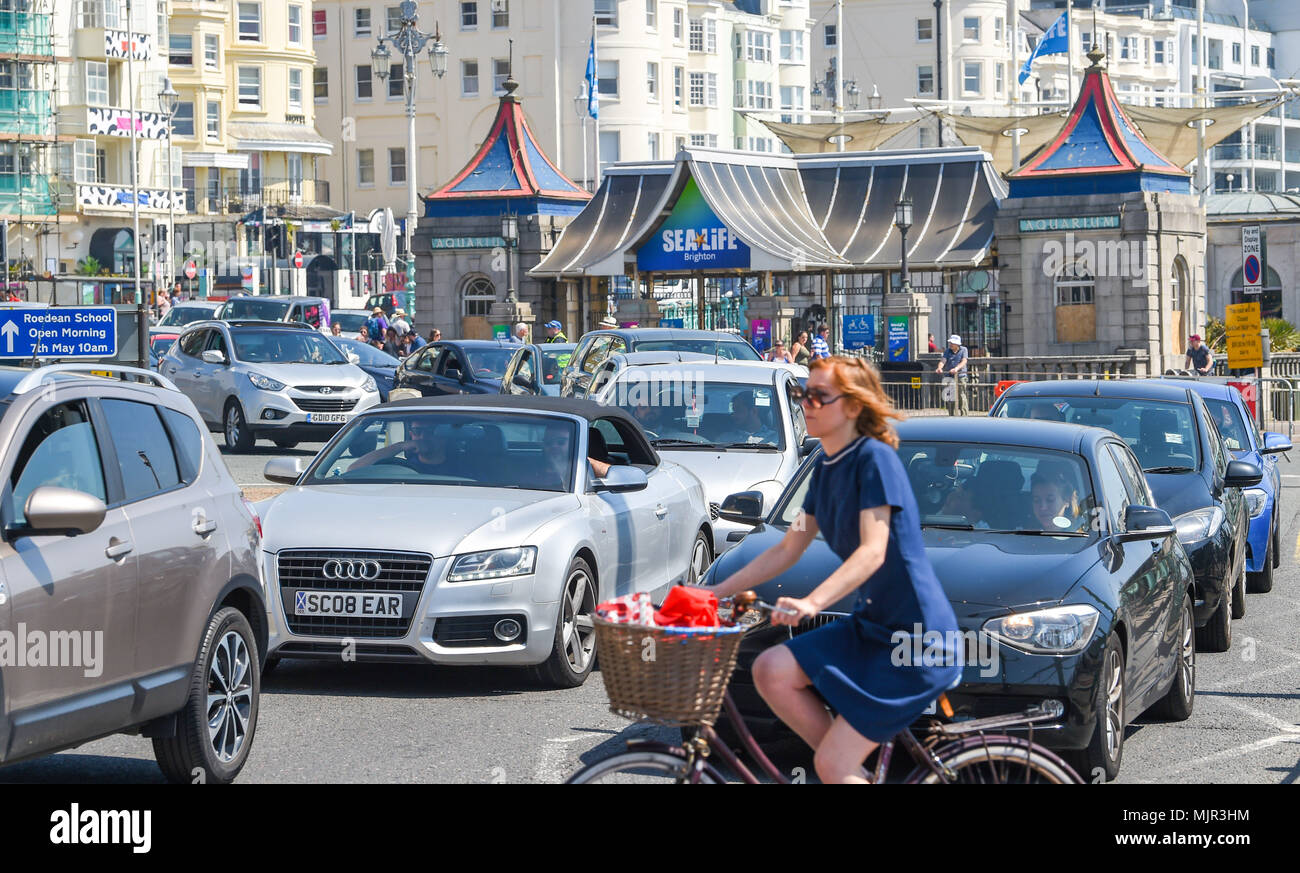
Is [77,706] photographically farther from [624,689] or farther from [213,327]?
[213,327]

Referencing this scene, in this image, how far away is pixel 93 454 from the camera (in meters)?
6.95

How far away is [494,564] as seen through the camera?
9586 millimetres

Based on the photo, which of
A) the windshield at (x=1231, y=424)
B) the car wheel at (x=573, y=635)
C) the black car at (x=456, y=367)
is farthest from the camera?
the black car at (x=456, y=367)

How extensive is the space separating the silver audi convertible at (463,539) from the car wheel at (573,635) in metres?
0.01

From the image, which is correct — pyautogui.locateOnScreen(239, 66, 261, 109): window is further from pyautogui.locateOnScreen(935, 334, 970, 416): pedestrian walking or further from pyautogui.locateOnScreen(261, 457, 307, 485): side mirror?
pyautogui.locateOnScreen(261, 457, 307, 485): side mirror

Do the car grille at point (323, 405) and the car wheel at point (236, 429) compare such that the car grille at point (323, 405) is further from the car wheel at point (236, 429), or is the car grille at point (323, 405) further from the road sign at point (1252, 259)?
the road sign at point (1252, 259)

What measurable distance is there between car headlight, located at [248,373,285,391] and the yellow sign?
1294 cm

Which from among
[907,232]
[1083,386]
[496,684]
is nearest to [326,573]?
[496,684]

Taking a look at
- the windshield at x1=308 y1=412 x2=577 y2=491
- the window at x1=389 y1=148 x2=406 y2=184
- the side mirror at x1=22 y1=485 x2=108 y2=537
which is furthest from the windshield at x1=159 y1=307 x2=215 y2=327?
the window at x1=389 y1=148 x2=406 y2=184

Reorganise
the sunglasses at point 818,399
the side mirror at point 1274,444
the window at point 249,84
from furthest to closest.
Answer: the window at point 249,84 → the side mirror at point 1274,444 → the sunglasses at point 818,399

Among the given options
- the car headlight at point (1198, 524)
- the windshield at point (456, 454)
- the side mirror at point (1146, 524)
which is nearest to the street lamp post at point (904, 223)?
the car headlight at point (1198, 524)

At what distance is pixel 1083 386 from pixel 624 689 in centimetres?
890

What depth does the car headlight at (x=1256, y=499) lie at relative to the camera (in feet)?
47.2

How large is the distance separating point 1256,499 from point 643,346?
8.89m
